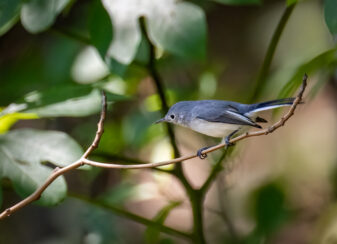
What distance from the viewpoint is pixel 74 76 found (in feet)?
9.39

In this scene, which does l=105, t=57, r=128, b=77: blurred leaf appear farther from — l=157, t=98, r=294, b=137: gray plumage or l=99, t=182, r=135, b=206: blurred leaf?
l=99, t=182, r=135, b=206: blurred leaf

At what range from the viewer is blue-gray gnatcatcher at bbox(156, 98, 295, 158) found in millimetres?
1669

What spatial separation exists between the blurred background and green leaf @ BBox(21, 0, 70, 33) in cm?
1

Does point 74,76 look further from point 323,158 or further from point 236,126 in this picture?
point 323,158

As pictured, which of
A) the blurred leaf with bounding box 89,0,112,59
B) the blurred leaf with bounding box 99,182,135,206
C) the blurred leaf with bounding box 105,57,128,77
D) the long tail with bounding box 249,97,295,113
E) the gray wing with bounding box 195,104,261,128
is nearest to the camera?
the long tail with bounding box 249,97,295,113

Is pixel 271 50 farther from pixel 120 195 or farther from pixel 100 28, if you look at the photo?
pixel 120 195

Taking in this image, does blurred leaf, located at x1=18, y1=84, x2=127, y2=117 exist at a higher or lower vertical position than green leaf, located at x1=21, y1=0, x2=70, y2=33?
lower

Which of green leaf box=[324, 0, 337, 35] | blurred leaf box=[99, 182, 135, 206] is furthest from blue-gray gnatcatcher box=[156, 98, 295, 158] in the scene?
blurred leaf box=[99, 182, 135, 206]

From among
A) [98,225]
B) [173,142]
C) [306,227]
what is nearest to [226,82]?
[306,227]

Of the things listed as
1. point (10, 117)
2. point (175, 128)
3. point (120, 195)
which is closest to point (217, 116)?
point (10, 117)

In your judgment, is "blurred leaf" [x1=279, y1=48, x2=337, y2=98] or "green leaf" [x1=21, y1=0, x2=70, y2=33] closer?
"blurred leaf" [x1=279, y1=48, x2=337, y2=98]

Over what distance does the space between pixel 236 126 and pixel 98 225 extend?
5.34ft

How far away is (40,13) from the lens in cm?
198

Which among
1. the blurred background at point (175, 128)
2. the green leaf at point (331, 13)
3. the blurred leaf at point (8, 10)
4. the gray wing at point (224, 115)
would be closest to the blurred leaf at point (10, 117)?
the blurred background at point (175, 128)
